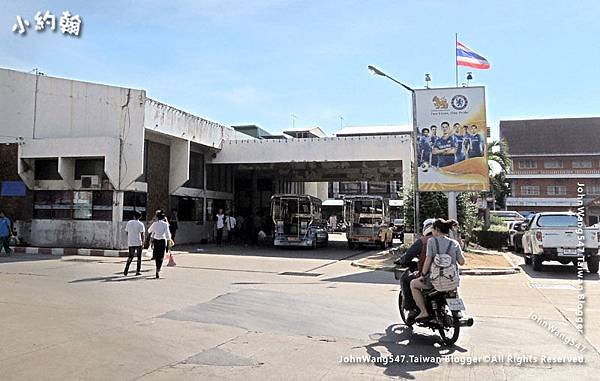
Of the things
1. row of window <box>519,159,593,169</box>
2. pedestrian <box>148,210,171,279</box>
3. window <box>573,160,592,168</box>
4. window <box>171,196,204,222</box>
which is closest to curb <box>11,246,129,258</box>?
window <box>171,196,204,222</box>

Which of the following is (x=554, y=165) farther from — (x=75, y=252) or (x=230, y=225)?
(x=75, y=252)

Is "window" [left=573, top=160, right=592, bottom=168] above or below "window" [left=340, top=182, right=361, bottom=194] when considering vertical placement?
above

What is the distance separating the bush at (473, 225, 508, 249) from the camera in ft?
82.7

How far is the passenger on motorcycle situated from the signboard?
20.1m

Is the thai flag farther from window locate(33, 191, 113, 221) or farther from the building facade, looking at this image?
the building facade

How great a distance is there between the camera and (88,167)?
70.0 ft

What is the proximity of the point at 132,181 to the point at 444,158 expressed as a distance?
12.3 m

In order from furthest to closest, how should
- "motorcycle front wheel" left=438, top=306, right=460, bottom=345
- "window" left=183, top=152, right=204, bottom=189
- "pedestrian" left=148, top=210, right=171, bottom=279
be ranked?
1. "window" left=183, top=152, right=204, bottom=189
2. "pedestrian" left=148, top=210, right=171, bottom=279
3. "motorcycle front wheel" left=438, top=306, right=460, bottom=345

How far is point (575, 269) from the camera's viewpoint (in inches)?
658

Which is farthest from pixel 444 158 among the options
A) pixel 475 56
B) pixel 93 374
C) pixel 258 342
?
pixel 93 374

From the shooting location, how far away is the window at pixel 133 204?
69.0 ft

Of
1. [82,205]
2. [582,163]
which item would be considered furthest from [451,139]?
[582,163]

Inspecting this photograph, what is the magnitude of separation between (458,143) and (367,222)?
341 inches

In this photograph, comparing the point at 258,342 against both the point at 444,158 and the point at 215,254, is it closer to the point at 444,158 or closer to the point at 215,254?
the point at 444,158
